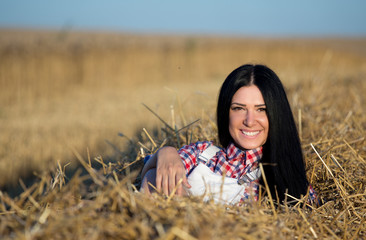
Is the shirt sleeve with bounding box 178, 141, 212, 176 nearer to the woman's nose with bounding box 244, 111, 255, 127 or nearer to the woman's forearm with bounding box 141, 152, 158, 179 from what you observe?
the woman's forearm with bounding box 141, 152, 158, 179

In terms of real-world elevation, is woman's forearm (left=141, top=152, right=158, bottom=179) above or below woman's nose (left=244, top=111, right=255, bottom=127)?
below

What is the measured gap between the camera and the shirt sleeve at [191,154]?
2.26m

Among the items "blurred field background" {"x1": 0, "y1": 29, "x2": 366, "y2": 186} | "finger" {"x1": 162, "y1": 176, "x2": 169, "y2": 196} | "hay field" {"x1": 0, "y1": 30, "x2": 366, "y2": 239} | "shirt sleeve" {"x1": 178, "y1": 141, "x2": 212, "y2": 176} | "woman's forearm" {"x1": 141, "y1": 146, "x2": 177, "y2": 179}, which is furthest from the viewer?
"blurred field background" {"x1": 0, "y1": 29, "x2": 366, "y2": 186}

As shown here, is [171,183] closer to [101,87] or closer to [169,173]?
[169,173]

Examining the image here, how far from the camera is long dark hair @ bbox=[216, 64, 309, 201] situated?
218 cm

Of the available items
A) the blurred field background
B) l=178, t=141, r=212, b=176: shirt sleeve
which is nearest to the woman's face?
l=178, t=141, r=212, b=176: shirt sleeve

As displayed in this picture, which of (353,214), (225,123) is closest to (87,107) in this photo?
(225,123)

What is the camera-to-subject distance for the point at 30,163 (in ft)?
17.9

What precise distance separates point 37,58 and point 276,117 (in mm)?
10907

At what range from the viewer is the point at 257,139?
2256mm

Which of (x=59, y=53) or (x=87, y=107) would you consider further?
(x=59, y=53)

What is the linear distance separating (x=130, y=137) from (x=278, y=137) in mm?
3925

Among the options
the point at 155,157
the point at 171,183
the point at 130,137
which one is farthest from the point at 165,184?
the point at 130,137

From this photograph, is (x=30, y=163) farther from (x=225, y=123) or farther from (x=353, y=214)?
(x=353, y=214)
